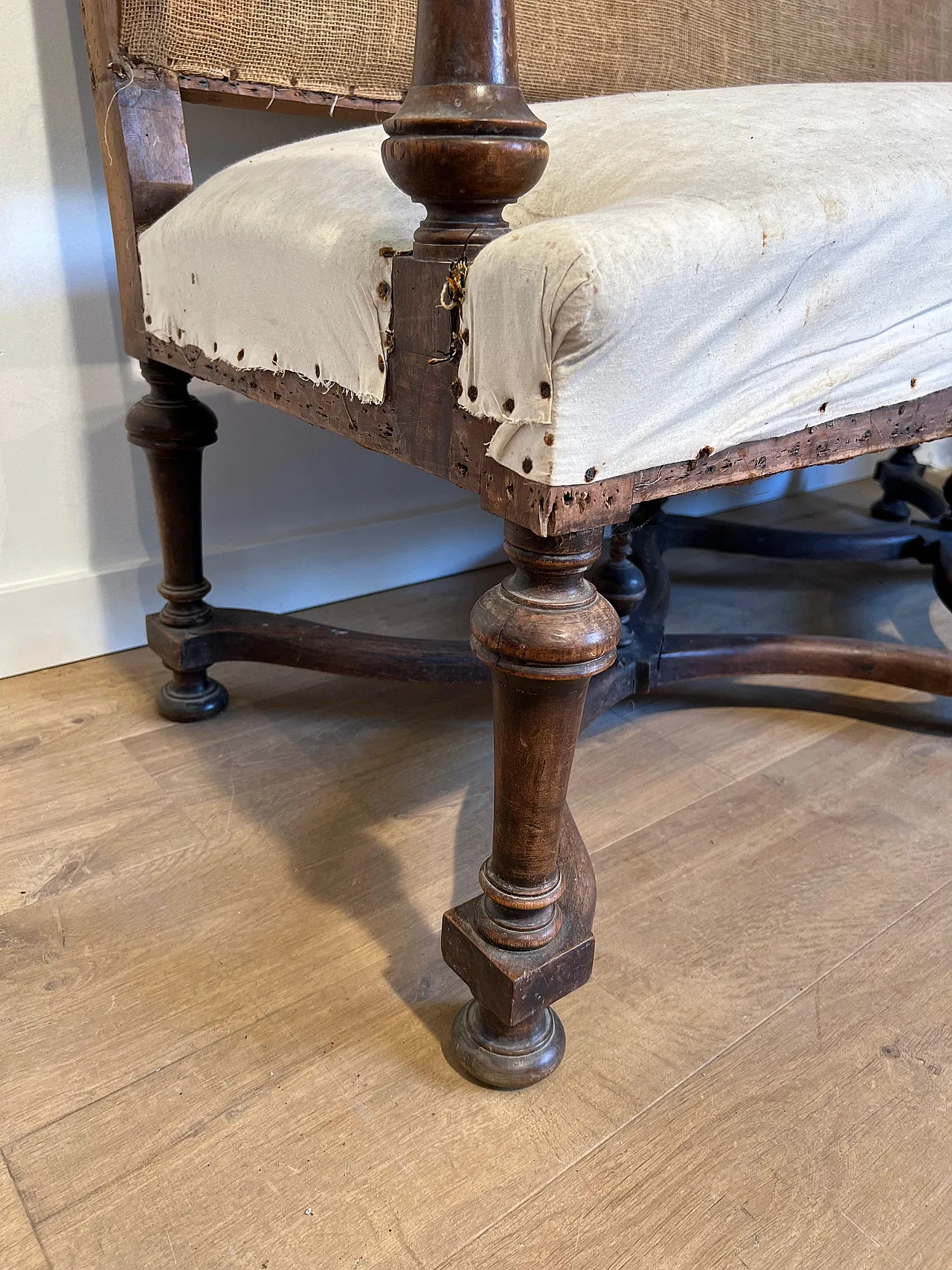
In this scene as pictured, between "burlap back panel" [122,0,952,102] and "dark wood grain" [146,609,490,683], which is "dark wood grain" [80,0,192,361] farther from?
"dark wood grain" [146,609,490,683]

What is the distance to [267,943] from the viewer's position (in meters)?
0.73

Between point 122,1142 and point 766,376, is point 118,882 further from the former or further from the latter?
point 766,376

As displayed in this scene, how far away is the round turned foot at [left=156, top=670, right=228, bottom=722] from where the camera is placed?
3.34ft

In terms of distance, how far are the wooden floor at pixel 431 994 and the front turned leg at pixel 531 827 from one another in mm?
37

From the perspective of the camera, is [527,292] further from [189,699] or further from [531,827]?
[189,699]

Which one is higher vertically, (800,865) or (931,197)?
(931,197)

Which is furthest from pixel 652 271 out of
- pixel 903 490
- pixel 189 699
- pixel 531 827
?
pixel 903 490

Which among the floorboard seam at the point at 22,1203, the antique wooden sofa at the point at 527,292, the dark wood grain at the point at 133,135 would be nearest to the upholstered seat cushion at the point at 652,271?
the antique wooden sofa at the point at 527,292

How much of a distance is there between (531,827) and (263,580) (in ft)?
2.49

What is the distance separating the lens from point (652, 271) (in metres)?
0.42

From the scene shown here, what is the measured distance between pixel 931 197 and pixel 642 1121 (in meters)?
0.55

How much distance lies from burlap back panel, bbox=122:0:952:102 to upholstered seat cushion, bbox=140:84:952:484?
0.16 metres

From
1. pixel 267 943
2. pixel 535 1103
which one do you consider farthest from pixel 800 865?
pixel 267 943

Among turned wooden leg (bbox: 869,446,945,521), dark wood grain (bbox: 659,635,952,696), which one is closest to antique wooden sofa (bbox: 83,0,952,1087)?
dark wood grain (bbox: 659,635,952,696)
